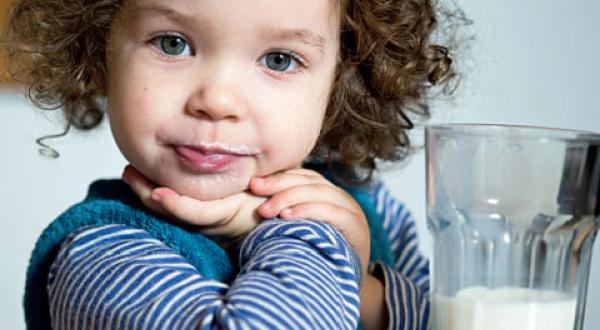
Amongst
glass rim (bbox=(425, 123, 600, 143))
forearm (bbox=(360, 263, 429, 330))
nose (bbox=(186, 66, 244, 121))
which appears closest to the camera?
glass rim (bbox=(425, 123, 600, 143))

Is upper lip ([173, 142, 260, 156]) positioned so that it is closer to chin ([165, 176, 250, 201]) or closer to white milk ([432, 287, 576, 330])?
chin ([165, 176, 250, 201])

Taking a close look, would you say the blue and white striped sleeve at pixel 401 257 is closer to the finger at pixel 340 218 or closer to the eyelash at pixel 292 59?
the finger at pixel 340 218

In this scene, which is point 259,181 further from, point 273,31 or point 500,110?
point 500,110

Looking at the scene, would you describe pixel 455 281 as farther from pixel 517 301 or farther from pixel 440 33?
pixel 440 33

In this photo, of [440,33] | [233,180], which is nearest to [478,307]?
[233,180]

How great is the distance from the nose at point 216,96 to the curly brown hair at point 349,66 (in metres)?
0.17

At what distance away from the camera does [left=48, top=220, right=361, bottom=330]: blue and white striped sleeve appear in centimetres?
73

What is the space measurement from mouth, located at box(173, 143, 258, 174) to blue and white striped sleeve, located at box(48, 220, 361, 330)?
0.06 m

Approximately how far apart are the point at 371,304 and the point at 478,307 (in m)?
0.27

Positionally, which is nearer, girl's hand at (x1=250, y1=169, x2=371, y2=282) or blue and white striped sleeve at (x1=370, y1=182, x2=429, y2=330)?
girl's hand at (x1=250, y1=169, x2=371, y2=282)

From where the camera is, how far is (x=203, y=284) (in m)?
0.77

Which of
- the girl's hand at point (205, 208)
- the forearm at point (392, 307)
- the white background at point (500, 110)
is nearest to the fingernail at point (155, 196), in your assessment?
the girl's hand at point (205, 208)

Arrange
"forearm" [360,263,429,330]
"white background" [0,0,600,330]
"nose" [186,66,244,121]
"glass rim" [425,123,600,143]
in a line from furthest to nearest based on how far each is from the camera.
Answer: "white background" [0,0,600,330] → "forearm" [360,263,429,330] → "nose" [186,66,244,121] → "glass rim" [425,123,600,143]

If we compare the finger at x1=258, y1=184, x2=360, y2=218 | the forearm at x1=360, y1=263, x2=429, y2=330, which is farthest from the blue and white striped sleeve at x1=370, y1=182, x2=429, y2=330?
the finger at x1=258, y1=184, x2=360, y2=218
